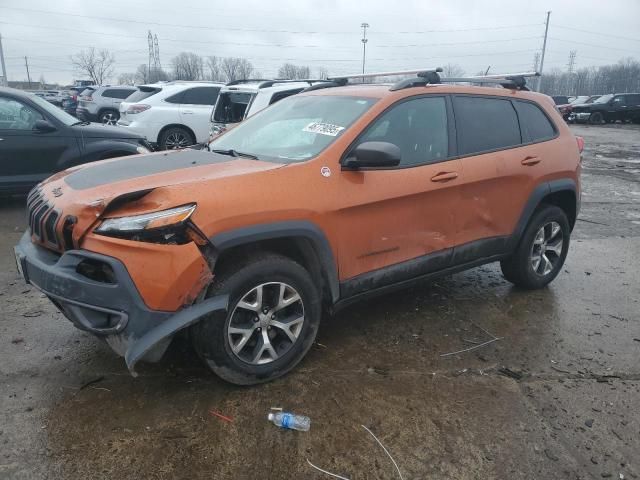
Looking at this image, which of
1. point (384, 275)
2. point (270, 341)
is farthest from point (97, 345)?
point (384, 275)

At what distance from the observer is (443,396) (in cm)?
307

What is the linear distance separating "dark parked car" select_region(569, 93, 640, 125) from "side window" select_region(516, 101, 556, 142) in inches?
1243

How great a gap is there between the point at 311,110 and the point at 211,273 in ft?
5.62

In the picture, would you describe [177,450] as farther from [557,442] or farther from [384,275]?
[557,442]

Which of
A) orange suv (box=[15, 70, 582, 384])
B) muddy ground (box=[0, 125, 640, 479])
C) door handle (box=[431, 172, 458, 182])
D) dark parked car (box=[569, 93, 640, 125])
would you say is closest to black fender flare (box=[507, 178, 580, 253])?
orange suv (box=[15, 70, 582, 384])

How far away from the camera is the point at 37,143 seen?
6902 millimetres

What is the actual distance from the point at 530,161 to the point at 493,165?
504 mm

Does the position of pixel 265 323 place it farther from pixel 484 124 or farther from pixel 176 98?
pixel 176 98

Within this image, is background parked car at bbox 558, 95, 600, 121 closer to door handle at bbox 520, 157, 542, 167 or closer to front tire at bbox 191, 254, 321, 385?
door handle at bbox 520, 157, 542, 167

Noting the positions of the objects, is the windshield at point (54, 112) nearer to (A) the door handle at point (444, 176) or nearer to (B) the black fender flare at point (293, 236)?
(B) the black fender flare at point (293, 236)

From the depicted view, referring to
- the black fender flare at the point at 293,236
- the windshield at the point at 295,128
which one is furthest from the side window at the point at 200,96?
the black fender flare at the point at 293,236

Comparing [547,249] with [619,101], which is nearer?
[547,249]

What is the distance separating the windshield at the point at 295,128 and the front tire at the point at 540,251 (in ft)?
6.53

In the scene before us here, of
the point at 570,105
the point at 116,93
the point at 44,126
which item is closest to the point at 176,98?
the point at 44,126
